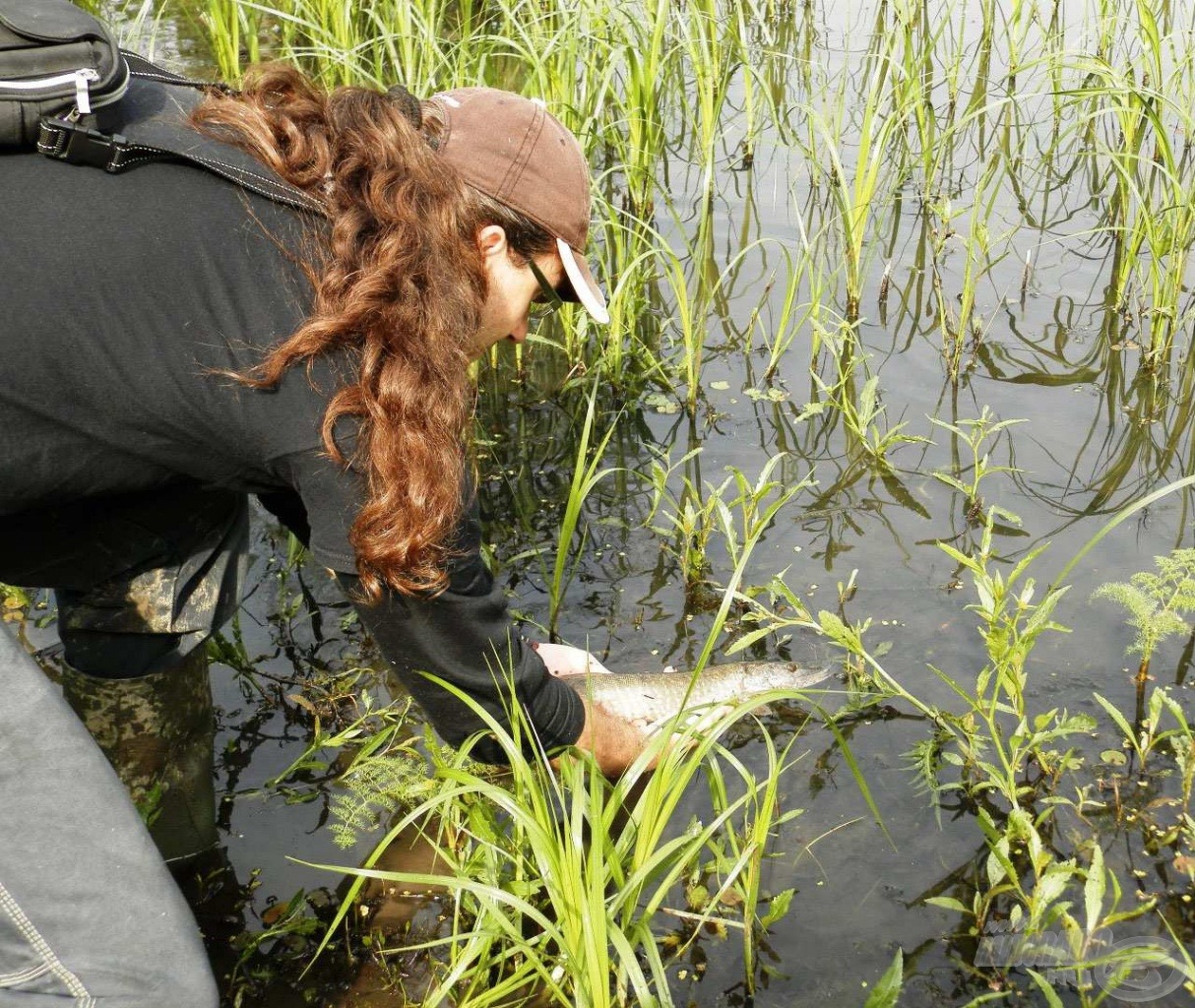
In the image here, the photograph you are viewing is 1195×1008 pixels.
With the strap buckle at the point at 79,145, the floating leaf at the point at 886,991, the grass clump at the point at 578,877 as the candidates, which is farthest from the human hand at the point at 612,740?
the strap buckle at the point at 79,145

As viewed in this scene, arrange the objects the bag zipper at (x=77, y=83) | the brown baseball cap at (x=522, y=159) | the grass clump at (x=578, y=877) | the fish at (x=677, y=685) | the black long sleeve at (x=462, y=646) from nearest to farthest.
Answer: the bag zipper at (x=77, y=83) < the grass clump at (x=578, y=877) < the black long sleeve at (x=462, y=646) < the brown baseball cap at (x=522, y=159) < the fish at (x=677, y=685)

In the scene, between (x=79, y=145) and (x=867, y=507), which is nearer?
(x=79, y=145)

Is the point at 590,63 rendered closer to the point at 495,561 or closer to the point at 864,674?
the point at 495,561

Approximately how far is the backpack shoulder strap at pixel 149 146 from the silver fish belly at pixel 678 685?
1269 mm

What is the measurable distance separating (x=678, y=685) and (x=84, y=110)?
174 cm

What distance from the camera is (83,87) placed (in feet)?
5.76

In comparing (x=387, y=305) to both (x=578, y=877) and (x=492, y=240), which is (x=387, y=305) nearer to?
(x=492, y=240)

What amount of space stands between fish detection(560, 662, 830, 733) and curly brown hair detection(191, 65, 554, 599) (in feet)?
2.86

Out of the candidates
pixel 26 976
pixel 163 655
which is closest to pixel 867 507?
pixel 163 655

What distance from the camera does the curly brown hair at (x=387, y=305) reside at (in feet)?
5.99

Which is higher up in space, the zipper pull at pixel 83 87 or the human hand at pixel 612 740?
the zipper pull at pixel 83 87

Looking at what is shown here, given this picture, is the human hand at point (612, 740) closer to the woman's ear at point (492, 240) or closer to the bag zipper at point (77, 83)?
the woman's ear at point (492, 240)

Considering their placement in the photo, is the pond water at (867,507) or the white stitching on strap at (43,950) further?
the pond water at (867,507)

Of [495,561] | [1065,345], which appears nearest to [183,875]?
[495,561]
